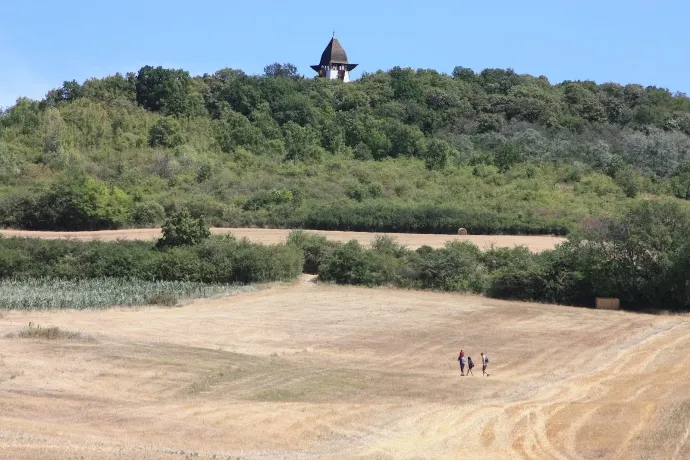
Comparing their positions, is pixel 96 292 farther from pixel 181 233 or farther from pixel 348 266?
pixel 348 266

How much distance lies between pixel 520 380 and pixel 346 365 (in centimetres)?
662

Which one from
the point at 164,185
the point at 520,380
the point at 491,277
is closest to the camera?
the point at 520,380

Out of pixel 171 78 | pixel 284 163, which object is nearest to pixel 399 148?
pixel 284 163

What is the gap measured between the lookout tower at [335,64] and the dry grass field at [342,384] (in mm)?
87954

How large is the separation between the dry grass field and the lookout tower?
88.0 meters

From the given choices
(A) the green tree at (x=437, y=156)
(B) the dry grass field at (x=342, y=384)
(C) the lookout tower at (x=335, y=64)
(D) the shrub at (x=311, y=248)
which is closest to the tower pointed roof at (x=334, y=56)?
(C) the lookout tower at (x=335, y=64)

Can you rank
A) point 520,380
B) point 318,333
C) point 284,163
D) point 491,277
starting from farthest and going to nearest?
point 284,163
point 491,277
point 318,333
point 520,380

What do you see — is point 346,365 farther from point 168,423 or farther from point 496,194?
Answer: point 496,194

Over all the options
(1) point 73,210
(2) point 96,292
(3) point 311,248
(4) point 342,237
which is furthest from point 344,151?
(2) point 96,292

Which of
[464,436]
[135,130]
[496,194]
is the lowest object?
[464,436]

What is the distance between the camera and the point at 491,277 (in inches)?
2419

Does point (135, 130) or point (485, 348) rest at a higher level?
point (135, 130)

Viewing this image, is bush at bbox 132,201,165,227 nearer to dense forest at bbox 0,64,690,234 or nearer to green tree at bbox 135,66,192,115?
dense forest at bbox 0,64,690,234

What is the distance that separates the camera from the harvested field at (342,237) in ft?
234
